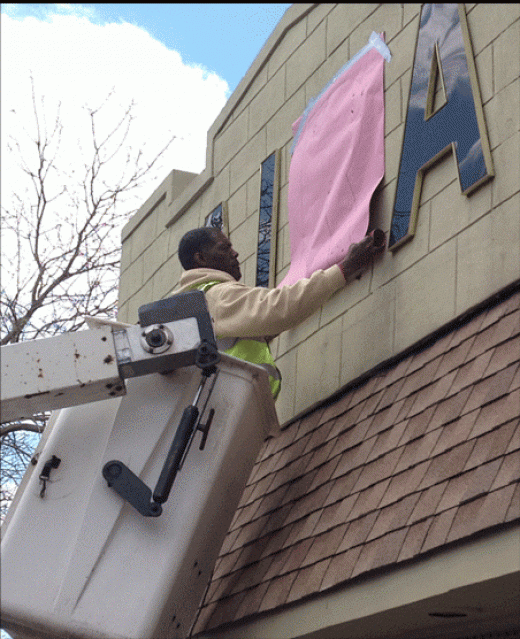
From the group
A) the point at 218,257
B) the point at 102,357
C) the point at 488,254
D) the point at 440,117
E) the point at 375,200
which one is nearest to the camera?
the point at 102,357

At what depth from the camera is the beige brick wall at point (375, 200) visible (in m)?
4.29

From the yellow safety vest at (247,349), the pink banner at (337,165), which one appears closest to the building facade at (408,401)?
the pink banner at (337,165)

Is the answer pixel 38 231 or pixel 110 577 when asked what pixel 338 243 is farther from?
pixel 38 231

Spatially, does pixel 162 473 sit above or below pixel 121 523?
above

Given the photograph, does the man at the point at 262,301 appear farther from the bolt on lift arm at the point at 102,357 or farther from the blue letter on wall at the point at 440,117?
the bolt on lift arm at the point at 102,357

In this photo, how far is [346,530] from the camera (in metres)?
4.08

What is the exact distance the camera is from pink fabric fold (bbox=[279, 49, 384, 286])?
5.37 metres

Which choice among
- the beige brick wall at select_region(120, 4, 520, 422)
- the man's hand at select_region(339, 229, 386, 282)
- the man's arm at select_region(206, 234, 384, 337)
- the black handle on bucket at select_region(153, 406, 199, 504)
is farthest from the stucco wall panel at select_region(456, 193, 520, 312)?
the black handle on bucket at select_region(153, 406, 199, 504)

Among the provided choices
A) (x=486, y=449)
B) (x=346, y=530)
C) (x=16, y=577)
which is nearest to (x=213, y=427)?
(x=346, y=530)

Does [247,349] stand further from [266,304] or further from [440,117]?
[440,117]

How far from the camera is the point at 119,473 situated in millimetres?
4004

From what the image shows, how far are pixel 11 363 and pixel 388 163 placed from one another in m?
2.47

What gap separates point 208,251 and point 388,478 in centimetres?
192

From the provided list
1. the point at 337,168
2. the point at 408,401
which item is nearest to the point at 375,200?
the point at 337,168
